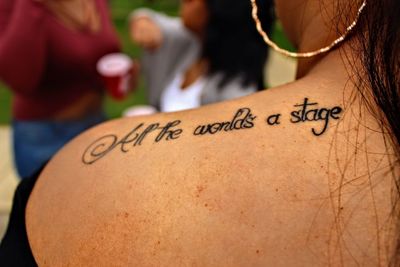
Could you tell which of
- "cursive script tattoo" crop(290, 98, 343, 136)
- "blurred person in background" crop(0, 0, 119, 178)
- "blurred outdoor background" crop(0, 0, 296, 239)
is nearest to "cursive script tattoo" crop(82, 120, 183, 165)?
"cursive script tattoo" crop(290, 98, 343, 136)

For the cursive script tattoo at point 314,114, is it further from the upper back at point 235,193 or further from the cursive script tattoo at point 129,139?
the cursive script tattoo at point 129,139

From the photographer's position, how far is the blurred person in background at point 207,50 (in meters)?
1.54

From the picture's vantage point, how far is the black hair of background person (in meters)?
1.51

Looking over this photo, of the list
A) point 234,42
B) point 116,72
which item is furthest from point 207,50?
point 116,72

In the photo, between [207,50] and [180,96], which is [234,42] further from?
[180,96]

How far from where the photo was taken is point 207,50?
169 centimetres

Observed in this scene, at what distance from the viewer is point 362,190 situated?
47 cm

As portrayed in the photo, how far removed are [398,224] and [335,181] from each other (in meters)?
0.08

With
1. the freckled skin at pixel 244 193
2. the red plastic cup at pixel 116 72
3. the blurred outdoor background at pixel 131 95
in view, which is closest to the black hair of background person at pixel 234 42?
the red plastic cup at pixel 116 72

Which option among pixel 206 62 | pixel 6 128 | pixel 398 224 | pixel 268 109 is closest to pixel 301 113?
pixel 268 109

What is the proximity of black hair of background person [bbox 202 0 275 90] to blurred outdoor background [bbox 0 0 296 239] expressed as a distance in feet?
1.74

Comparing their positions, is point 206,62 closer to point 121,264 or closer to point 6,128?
point 121,264

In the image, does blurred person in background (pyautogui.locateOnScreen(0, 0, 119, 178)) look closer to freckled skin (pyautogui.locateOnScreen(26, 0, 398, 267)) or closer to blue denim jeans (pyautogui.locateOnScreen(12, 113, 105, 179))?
blue denim jeans (pyautogui.locateOnScreen(12, 113, 105, 179))

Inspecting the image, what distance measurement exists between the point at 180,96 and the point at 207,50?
0.25 m
